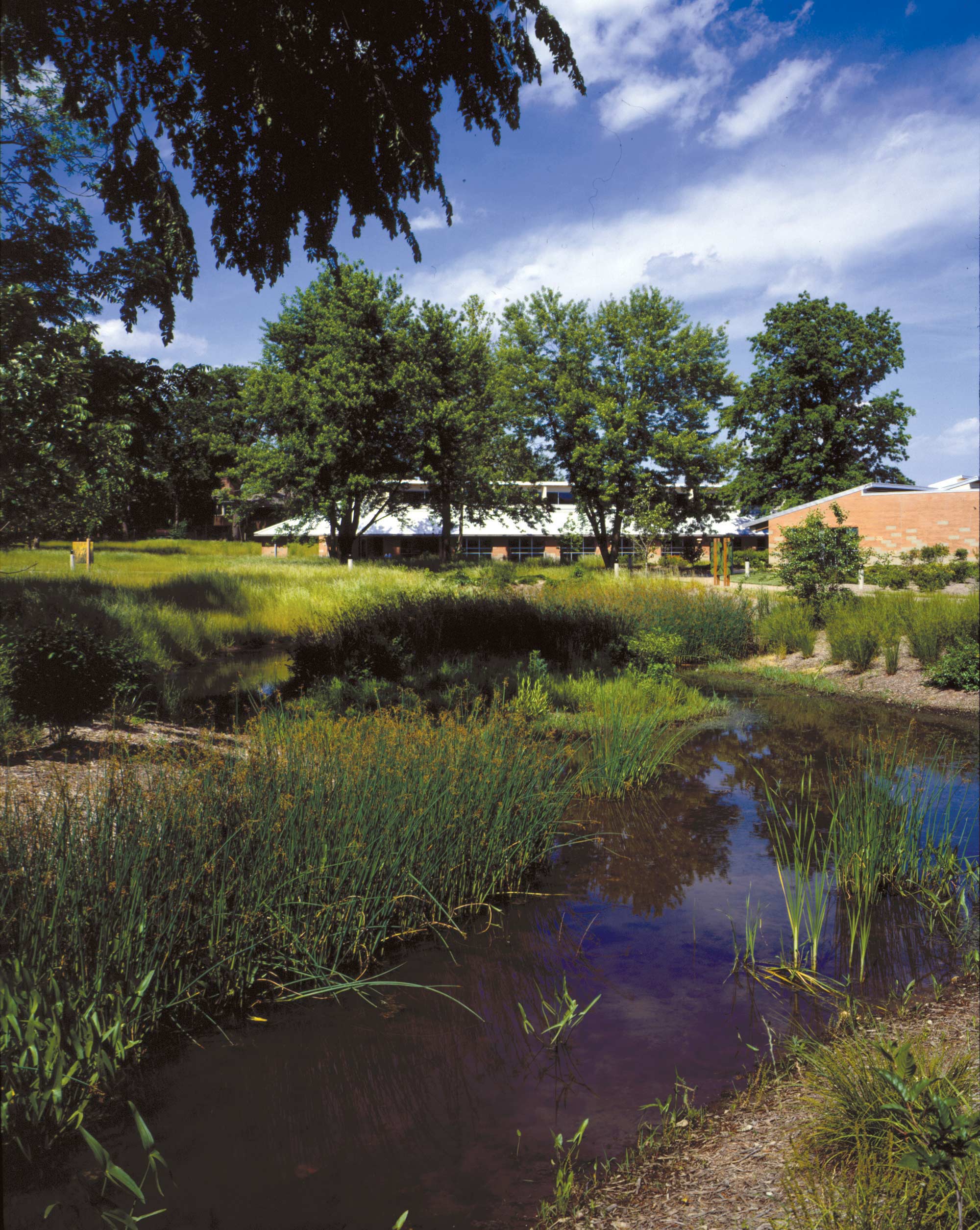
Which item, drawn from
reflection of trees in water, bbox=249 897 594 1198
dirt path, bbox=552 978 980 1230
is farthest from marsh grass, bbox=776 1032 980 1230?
reflection of trees in water, bbox=249 897 594 1198

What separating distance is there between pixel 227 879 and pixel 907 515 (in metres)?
45.2

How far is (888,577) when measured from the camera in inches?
1346

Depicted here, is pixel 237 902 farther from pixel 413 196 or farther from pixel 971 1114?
pixel 413 196

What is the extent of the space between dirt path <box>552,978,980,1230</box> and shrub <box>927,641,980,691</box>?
A: 1016 centimetres

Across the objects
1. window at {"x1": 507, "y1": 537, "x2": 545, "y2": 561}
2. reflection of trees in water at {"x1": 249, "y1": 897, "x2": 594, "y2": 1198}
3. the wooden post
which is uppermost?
window at {"x1": 507, "y1": 537, "x2": 545, "y2": 561}

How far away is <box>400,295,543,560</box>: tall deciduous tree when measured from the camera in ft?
127

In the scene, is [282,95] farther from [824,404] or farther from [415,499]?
[824,404]

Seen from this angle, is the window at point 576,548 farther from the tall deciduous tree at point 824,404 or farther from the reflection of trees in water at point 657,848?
the reflection of trees in water at point 657,848

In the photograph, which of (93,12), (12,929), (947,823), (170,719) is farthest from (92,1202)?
(170,719)

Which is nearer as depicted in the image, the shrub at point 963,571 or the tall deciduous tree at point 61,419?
the tall deciduous tree at point 61,419

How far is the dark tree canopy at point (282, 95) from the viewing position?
13.3 ft

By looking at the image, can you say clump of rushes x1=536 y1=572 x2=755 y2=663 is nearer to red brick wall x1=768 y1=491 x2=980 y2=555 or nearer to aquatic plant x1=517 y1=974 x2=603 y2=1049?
aquatic plant x1=517 y1=974 x2=603 y2=1049

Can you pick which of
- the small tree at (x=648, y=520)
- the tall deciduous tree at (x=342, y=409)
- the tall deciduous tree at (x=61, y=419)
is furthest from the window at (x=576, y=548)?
the tall deciduous tree at (x=61, y=419)

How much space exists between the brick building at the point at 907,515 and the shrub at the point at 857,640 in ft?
86.9
